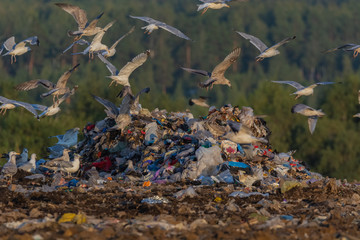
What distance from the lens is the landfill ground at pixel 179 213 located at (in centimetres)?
757

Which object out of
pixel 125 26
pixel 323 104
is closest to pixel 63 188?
pixel 323 104

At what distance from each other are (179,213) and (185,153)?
4.64 m

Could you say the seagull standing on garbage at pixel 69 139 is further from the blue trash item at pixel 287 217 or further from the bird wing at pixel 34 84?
the blue trash item at pixel 287 217

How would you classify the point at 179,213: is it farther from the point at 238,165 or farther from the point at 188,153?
the point at 188,153

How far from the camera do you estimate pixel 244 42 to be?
86.2 metres

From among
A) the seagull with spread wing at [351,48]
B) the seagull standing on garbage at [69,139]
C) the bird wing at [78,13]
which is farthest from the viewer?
the seagull standing on garbage at [69,139]

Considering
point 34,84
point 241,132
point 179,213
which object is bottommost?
point 34,84

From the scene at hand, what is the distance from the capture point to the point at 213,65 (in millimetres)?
81625

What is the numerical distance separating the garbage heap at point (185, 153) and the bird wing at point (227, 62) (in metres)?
1.06

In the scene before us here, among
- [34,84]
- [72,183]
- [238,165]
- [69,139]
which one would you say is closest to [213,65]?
[69,139]

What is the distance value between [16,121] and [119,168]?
835 inches

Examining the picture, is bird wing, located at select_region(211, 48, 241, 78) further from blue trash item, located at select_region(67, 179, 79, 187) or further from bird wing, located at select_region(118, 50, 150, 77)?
blue trash item, located at select_region(67, 179, 79, 187)

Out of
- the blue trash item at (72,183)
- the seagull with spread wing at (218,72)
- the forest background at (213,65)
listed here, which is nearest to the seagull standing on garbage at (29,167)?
the blue trash item at (72,183)

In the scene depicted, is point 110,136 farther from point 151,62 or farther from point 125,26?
point 125,26
